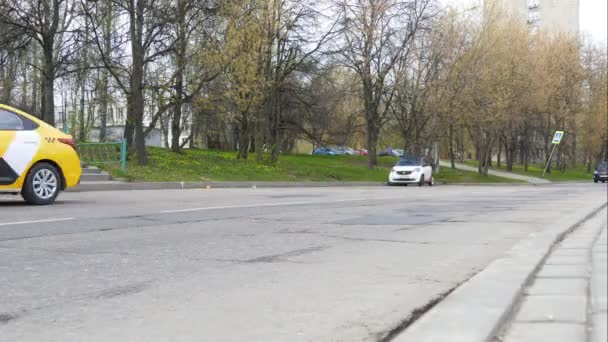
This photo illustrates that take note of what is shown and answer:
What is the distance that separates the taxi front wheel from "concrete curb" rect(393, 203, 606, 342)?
886 cm

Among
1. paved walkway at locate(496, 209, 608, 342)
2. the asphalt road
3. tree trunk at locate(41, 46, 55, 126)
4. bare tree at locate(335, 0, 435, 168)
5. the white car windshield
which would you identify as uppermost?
bare tree at locate(335, 0, 435, 168)

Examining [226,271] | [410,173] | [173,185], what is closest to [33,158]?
[226,271]

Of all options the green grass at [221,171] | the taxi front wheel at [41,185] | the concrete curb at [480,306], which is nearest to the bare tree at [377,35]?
the green grass at [221,171]

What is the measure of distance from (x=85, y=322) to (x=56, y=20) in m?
21.7

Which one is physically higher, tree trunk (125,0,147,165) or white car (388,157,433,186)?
tree trunk (125,0,147,165)

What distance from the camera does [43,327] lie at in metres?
3.70

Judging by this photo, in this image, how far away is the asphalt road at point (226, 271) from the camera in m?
3.79

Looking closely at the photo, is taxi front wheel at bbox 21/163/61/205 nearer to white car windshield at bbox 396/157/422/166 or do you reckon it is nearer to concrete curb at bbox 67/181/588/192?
concrete curb at bbox 67/181/588/192

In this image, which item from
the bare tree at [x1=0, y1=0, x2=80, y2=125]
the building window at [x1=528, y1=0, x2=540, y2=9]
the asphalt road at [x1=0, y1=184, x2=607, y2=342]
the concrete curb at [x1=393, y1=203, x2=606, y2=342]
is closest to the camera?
the concrete curb at [x1=393, y1=203, x2=606, y2=342]

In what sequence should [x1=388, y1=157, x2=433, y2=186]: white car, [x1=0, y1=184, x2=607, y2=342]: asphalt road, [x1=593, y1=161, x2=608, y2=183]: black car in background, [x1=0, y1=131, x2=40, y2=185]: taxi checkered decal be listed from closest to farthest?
1. [x1=0, y1=184, x2=607, y2=342]: asphalt road
2. [x1=0, y1=131, x2=40, y2=185]: taxi checkered decal
3. [x1=388, y1=157, x2=433, y2=186]: white car
4. [x1=593, y1=161, x2=608, y2=183]: black car in background

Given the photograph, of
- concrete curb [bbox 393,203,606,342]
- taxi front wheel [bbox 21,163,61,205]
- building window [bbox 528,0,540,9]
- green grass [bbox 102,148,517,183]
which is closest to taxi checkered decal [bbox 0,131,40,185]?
taxi front wheel [bbox 21,163,61,205]

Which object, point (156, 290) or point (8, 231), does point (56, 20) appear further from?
point (156, 290)

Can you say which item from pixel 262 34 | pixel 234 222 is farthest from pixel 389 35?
pixel 234 222

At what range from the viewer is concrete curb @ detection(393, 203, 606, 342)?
3354mm
